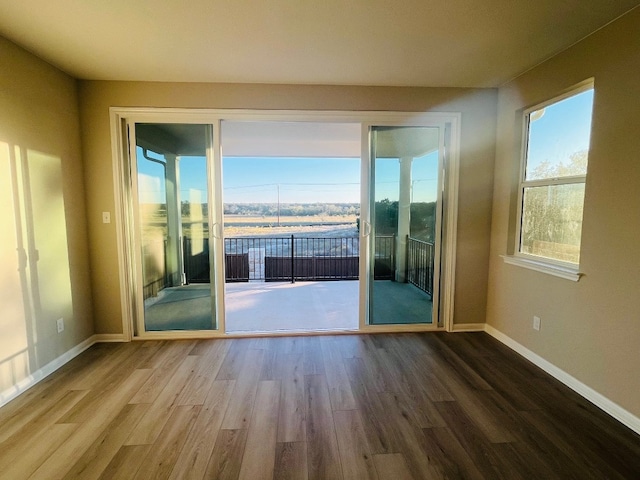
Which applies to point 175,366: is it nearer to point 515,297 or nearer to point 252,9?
point 252,9

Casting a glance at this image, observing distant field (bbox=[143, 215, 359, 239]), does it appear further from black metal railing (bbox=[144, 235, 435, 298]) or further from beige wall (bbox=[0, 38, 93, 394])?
beige wall (bbox=[0, 38, 93, 394])

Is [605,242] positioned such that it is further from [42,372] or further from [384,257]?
[42,372]

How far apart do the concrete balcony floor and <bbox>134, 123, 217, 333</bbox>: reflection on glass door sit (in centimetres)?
1

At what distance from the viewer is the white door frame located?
289cm

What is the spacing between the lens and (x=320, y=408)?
2.03 meters

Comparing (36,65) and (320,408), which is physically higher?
(36,65)

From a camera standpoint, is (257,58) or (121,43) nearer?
(121,43)

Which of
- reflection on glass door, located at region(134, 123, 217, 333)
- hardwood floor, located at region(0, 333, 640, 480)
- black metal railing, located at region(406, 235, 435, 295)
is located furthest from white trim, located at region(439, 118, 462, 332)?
reflection on glass door, located at region(134, 123, 217, 333)

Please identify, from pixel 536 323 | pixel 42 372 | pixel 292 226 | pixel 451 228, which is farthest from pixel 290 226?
pixel 536 323

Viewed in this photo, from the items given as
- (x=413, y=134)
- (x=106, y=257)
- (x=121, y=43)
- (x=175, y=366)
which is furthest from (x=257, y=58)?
(x=175, y=366)

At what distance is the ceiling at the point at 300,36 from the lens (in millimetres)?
1776

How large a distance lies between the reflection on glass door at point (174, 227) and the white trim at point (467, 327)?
2554 millimetres

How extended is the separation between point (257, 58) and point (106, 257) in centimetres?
231

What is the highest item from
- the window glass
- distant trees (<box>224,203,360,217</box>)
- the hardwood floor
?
the window glass
